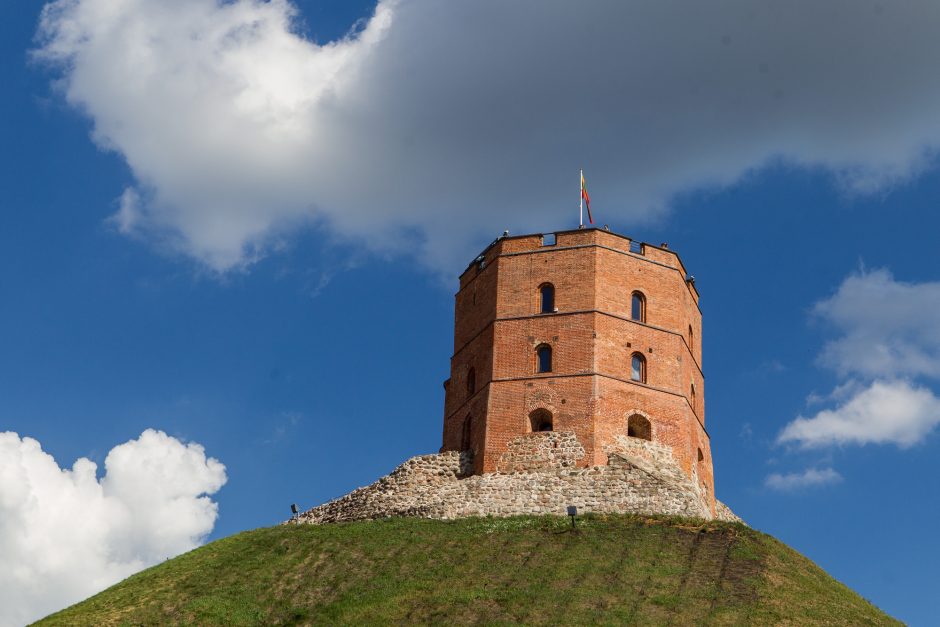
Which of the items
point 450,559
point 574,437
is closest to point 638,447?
point 574,437

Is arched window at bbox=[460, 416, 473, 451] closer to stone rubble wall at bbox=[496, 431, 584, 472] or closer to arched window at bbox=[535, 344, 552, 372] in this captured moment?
stone rubble wall at bbox=[496, 431, 584, 472]

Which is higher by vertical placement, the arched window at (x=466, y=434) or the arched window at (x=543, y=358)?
the arched window at (x=543, y=358)

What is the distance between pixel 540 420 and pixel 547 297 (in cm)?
450

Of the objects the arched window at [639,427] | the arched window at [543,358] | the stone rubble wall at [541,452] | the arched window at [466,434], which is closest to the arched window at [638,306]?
the arched window at [543,358]

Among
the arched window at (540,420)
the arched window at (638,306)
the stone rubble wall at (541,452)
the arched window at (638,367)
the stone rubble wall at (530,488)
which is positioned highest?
the arched window at (638,306)

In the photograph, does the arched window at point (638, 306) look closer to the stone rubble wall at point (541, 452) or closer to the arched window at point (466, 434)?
the stone rubble wall at point (541, 452)

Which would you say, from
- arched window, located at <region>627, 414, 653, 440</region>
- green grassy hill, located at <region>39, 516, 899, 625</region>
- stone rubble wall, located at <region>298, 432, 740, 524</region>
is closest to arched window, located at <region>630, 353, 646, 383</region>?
arched window, located at <region>627, 414, 653, 440</region>

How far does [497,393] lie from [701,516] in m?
8.37

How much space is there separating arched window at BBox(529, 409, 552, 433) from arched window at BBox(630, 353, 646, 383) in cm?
325

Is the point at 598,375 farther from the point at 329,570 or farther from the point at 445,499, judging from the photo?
the point at 329,570

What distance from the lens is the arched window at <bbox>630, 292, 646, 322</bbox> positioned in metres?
50.1

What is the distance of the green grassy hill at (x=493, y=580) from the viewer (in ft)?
120

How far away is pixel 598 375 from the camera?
48125 millimetres

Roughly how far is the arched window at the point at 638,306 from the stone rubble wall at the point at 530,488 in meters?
4.80
